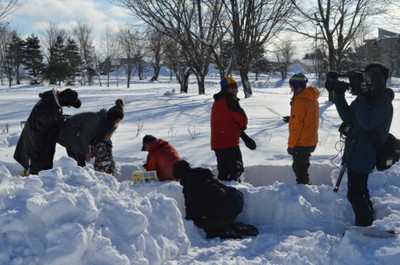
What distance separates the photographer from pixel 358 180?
3.88 m

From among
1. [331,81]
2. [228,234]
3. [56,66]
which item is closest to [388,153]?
[331,81]

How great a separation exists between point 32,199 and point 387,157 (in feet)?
10.5

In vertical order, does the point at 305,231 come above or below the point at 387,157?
below

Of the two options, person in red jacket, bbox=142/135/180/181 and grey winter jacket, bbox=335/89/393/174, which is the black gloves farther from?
person in red jacket, bbox=142/135/180/181

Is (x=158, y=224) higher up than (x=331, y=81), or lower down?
lower down

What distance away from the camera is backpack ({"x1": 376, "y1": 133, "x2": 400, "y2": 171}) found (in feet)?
12.3

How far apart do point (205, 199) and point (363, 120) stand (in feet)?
5.92

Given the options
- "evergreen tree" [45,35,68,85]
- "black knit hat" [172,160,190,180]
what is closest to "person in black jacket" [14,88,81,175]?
"black knit hat" [172,160,190,180]

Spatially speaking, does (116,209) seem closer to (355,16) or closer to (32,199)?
(32,199)

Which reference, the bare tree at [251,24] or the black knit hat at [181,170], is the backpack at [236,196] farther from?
the bare tree at [251,24]

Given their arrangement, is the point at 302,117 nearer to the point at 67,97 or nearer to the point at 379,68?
the point at 379,68

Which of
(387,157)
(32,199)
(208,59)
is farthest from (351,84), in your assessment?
(208,59)

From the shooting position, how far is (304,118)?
16.2 feet

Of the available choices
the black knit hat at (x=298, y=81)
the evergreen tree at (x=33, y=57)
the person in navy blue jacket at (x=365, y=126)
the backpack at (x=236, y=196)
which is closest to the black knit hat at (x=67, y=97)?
the backpack at (x=236, y=196)
